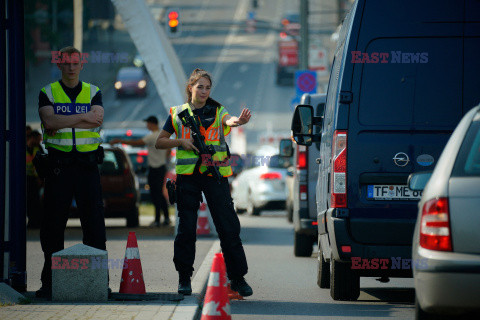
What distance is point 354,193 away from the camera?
878cm

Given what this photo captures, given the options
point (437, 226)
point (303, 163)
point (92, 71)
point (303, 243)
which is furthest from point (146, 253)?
point (92, 71)

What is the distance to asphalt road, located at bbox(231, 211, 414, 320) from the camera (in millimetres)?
8781

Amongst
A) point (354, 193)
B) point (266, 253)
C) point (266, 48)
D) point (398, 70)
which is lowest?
point (266, 253)

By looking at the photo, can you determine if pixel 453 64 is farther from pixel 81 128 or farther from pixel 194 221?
pixel 81 128

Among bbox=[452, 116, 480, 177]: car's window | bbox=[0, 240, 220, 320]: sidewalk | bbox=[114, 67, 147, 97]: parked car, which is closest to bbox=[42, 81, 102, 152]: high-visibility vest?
bbox=[0, 240, 220, 320]: sidewalk

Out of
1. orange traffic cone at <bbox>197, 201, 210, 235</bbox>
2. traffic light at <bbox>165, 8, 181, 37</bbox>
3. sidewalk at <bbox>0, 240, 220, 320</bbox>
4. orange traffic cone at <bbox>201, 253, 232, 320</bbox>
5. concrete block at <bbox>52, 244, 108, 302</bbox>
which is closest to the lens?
orange traffic cone at <bbox>201, 253, 232, 320</bbox>

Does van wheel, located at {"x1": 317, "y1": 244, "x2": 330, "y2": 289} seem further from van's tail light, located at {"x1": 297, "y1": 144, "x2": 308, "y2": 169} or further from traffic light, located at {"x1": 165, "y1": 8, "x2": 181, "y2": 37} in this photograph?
traffic light, located at {"x1": 165, "y1": 8, "x2": 181, "y2": 37}

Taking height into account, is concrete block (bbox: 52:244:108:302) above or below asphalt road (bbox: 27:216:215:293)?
above

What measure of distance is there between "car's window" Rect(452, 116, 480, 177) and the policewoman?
10.8 feet

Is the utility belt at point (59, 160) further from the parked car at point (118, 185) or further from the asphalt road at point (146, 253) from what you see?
the parked car at point (118, 185)

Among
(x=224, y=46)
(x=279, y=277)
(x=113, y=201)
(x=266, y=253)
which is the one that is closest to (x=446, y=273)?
(x=279, y=277)

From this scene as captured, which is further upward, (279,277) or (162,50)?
(162,50)

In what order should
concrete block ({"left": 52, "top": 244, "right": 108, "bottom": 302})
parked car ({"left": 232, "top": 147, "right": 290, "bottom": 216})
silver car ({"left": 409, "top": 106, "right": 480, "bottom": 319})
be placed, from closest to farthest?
silver car ({"left": 409, "top": 106, "right": 480, "bottom": 319}) < concrete block ({"left": 52, "top": 244, "right": 108, "bottom": 302}) < parked car ({"left": 232, "top": 147, "right": 290, "bottom": 216})

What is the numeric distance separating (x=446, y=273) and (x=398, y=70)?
3027 mm
